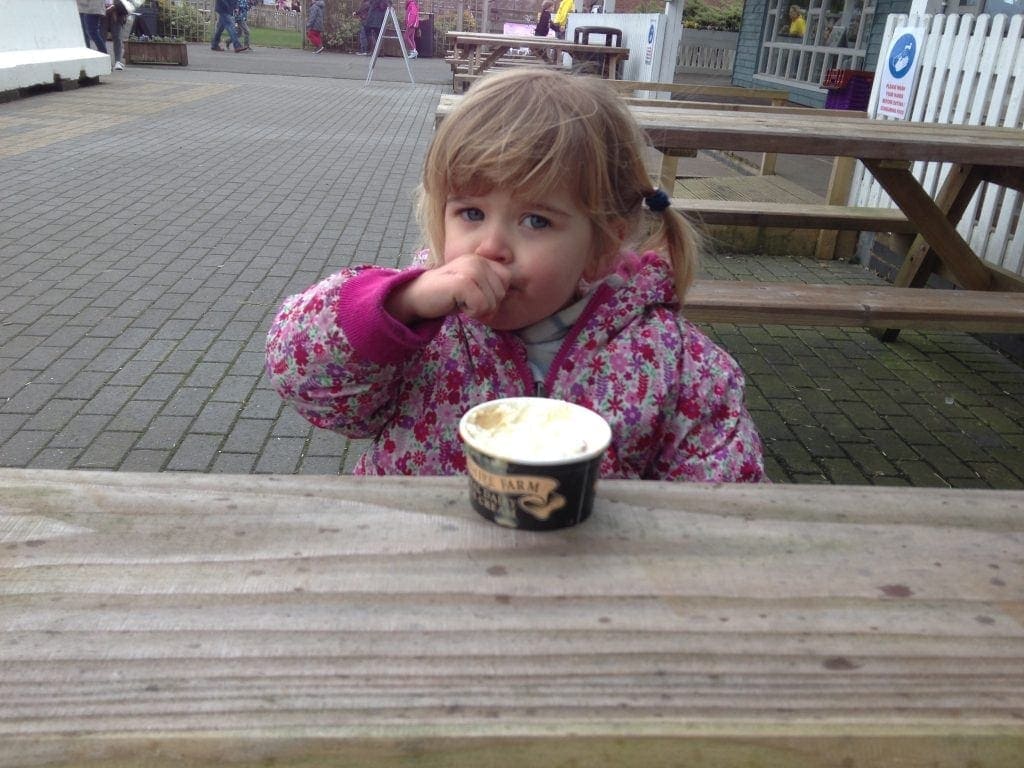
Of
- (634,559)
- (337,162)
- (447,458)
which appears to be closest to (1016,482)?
(447,458)

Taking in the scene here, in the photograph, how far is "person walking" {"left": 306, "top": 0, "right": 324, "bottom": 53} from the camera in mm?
26141

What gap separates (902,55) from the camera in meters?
6.25

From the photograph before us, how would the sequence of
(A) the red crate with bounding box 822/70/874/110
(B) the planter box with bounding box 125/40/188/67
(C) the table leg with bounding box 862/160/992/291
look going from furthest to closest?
(B) the planter box with bounding box 125/40/188/67
(A) the red crate with bounding box 822/70/874/110
(C) the table leg with bounding box 862/160/992/291

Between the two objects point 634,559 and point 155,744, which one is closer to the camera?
point 155,744

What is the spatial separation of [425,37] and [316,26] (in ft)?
10.8

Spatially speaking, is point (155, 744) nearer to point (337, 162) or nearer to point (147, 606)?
point (147, 606)

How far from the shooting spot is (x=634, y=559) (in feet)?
3.11

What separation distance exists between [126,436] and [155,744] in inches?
119

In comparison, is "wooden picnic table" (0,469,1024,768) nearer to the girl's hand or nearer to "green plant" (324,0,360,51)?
the girl's hand

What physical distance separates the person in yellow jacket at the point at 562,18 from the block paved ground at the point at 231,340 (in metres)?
13.2

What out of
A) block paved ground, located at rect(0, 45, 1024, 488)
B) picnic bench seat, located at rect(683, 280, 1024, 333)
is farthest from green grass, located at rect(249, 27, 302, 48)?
picnic bench seat, located at rect(683, 280, 1024, 333)

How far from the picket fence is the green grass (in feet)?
80.4

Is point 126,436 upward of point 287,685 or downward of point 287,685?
downward

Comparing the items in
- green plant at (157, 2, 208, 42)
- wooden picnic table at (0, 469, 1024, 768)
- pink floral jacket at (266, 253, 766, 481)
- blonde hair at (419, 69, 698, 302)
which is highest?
blonde hair at (419, 69, 698, 302)
